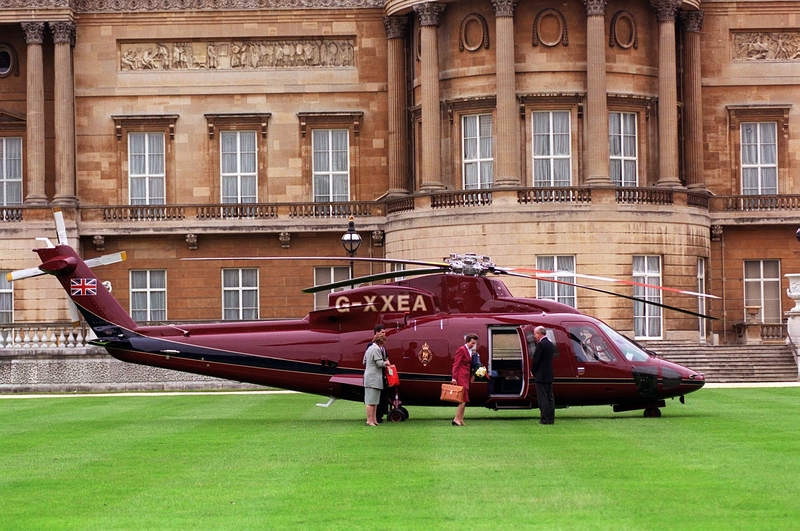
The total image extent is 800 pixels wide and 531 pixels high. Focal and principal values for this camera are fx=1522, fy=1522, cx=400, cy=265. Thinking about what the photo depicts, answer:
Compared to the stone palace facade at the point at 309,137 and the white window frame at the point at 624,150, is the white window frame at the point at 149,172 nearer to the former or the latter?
the stone palace facade at the point at 309,137

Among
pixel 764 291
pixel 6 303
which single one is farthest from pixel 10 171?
pixel 764 291

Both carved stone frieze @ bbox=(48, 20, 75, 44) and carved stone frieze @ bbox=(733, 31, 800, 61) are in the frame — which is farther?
carved stone frieze @ bbox=(733, 31, 800, 61)

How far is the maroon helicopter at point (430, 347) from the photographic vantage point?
91.1ft

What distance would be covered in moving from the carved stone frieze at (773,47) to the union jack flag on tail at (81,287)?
31.2 metres

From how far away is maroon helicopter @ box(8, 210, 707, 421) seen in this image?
91.1ft

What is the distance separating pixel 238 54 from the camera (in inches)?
2180

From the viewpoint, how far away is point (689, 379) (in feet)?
92.0

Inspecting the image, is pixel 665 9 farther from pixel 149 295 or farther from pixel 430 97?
pixel 149 295

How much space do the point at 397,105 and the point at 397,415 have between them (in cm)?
2808

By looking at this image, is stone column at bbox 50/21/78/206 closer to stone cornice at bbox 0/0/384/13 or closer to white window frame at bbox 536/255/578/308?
stone cornice at bbox 0/0/384/13

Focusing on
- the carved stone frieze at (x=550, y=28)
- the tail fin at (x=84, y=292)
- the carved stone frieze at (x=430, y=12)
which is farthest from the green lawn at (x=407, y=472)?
the carved stone frieze at (x=430, y=12)

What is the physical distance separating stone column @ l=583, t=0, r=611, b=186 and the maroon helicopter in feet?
70.1

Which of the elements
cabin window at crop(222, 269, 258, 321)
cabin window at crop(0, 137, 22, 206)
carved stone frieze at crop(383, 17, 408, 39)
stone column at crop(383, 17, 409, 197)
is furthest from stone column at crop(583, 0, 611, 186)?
cabin window at crop(0, 137, 22, 206)

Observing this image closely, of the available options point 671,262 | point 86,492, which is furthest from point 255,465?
point 671,262
